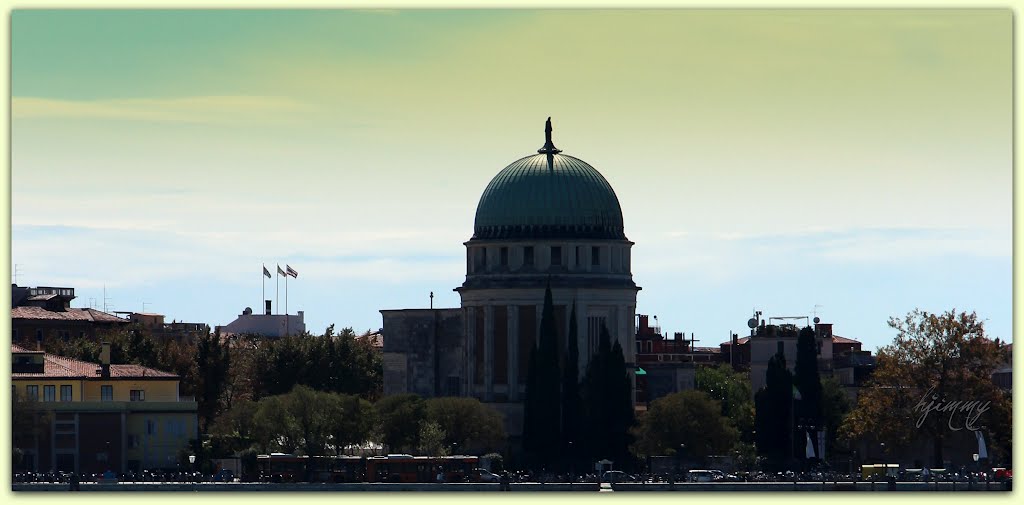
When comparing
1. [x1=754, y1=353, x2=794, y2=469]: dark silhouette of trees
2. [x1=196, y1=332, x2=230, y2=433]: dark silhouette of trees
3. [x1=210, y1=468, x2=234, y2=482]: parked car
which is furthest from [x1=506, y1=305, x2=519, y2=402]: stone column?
[x1=210, y1=468, x2=234, y2=482]: parked car

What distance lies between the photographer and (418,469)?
131m

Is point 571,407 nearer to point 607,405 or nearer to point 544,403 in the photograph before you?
point 544,403

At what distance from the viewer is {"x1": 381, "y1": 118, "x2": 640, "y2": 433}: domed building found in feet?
510

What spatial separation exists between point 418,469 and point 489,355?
86.1ft

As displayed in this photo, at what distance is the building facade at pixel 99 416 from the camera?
12988 centimetres

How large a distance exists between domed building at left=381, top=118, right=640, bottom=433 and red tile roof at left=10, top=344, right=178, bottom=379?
24.0 meters

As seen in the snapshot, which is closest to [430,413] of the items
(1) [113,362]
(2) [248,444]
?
(2) [248,444]

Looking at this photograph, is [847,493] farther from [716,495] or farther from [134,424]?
[134,424]

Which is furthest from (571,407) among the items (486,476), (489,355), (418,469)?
(489,355)

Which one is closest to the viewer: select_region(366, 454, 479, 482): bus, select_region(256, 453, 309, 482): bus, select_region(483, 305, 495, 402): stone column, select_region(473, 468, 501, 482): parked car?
select_region(473, 468, 501, 482): parked car

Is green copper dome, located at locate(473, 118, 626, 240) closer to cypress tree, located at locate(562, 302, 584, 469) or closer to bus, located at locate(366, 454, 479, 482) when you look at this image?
cypress tree, located at locate(562, 302, 584, 469)

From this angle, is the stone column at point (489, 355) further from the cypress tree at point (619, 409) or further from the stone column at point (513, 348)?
the cypress tree at point (619, 409)

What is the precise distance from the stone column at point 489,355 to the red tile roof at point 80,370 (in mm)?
23797

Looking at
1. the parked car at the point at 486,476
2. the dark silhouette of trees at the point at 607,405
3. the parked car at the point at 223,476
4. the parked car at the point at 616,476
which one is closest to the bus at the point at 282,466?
the parked car at the point at 223,476
